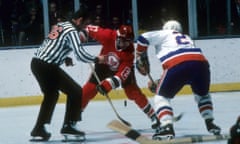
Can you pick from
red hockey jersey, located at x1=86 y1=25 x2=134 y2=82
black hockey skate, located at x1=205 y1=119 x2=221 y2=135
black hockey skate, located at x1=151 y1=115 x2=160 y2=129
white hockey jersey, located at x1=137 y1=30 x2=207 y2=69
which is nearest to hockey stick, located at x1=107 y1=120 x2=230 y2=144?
black hockey skate, located at x1=205 y1=119 x2=221 y2=135

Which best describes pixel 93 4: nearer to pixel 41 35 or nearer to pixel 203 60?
pixel 41 35

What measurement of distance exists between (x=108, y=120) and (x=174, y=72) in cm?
191

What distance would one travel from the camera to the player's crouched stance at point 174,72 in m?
5.52

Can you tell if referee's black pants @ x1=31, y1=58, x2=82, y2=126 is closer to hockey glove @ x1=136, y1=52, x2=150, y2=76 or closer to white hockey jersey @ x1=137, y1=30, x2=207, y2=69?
hockey glove @ x1=136, y1=52, x2=150, y2=76

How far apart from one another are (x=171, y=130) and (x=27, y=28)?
4930 mm

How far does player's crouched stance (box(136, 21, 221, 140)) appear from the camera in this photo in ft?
18.1

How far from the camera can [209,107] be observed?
5855mm

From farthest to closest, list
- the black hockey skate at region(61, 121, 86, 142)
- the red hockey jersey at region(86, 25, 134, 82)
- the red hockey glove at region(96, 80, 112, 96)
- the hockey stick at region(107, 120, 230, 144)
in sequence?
the red hockey jersey at region(86, 25, 134, 82)
the red hockey glove at region(96, 80, 112, 96)
the black hockey skate at region(61, 121, 86, 142)
the hockey stick at region(107, 120, 230, 144)

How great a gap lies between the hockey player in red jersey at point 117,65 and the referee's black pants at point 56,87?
33cm

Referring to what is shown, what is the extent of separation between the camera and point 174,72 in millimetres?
5512

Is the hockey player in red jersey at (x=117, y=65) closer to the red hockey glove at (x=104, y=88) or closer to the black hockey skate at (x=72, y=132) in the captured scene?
the red hockey glove at (x=104, y=88)

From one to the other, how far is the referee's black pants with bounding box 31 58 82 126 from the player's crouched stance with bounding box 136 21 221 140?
606 mm

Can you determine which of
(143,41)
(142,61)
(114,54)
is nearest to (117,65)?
(114,54)

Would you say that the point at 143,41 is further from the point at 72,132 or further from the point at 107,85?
the point at 72,132
